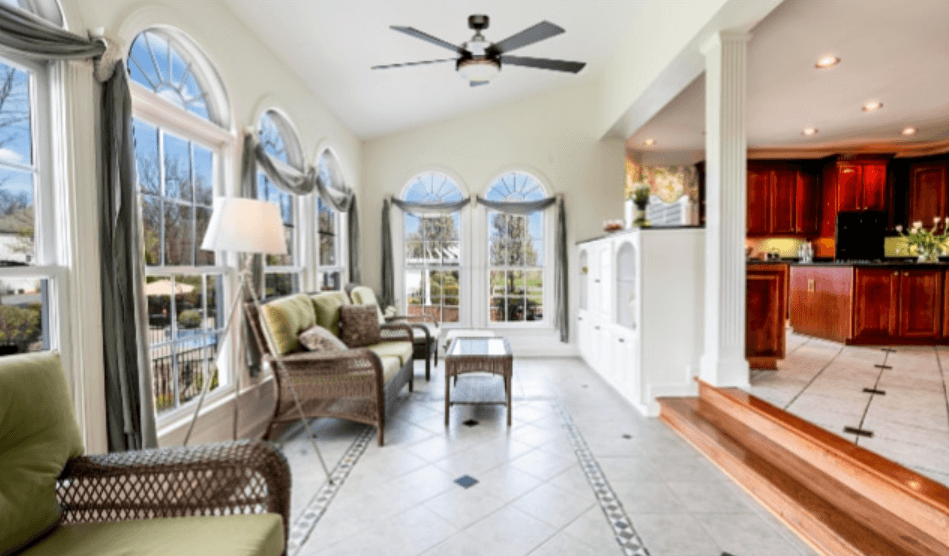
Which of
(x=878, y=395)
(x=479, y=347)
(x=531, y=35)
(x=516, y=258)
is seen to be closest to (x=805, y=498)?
(x=878, y=395)

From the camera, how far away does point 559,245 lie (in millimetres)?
5930

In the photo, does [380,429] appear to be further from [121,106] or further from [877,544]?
[877,544]

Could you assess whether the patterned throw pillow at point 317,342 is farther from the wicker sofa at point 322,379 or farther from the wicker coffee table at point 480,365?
the wicker coffee table at point 480,365

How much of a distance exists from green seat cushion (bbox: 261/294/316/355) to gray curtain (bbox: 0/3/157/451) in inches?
31.5

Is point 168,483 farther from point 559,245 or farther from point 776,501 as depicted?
point 559,245

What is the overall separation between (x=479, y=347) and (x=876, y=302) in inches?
161

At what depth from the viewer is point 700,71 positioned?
147 inches

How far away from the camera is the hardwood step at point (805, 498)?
5.70 ft

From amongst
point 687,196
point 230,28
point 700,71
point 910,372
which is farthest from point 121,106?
point 687,196

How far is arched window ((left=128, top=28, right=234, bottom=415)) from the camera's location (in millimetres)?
2555

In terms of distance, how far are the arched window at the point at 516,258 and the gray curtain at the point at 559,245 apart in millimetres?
199

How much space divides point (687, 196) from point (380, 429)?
21.7ft

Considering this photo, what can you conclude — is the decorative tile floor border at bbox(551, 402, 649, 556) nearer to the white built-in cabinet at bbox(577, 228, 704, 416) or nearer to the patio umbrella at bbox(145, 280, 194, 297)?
the white built-in cabinet at bbox(577, 228, 704, 416)

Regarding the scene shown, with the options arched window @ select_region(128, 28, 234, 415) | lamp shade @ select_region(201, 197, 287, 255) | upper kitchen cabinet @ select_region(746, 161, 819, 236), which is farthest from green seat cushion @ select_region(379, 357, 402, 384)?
upper kitchen cabinet @ select_region(746, 161, 819, 236)
